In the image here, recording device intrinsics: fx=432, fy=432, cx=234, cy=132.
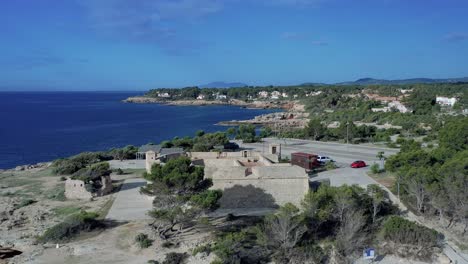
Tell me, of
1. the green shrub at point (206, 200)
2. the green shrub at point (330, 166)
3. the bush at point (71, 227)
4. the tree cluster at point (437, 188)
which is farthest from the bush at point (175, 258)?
the green shrub at point (330, 166)

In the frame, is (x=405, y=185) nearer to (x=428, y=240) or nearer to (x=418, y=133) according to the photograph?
(x=428, y=240)

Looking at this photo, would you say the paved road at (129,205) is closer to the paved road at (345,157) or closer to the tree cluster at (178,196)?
the tree cluster at (178,196)

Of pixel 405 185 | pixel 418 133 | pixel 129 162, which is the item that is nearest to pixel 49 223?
pixel 129 162

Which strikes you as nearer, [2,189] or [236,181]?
[236,181]

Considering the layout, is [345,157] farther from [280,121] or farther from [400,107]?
[280,121]

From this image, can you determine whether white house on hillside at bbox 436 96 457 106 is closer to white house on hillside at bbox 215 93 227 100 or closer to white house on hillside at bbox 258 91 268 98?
white house on hillside at bbox 258 91 268 98

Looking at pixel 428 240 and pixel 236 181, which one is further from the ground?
pixel 236 181

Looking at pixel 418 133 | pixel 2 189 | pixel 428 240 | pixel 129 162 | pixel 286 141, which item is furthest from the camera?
pixel 418 133
